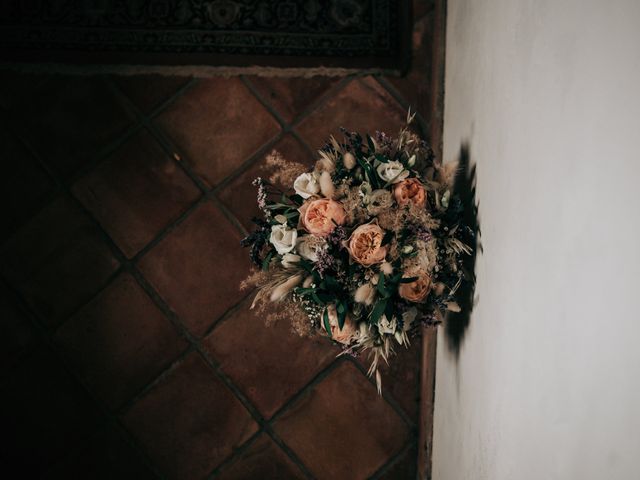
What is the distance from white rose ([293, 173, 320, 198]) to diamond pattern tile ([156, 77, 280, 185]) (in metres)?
0.85

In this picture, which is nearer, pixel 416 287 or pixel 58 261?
pixel 416 287

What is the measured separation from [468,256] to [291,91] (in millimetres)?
1126

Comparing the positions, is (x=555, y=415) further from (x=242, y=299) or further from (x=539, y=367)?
(x=242, y=299)

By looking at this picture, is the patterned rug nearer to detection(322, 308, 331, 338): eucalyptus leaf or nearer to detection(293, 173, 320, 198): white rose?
detection(293, 173, 320, 198): white rose

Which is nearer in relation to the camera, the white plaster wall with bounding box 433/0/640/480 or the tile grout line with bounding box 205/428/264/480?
the white plaster wall with bounding box 433/0/640/480

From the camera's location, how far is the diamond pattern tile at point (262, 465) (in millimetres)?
2074

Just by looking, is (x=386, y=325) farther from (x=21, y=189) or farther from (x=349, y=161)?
(x=21, y=189)

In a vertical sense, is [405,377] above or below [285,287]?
below

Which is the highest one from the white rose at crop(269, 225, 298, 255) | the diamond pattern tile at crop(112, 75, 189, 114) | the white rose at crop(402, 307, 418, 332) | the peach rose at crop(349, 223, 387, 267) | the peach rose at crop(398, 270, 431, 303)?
the diamond pattern tile at crop(112, 75, 189, 114)

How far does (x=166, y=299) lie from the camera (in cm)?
210

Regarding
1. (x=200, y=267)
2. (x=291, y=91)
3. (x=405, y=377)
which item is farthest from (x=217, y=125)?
(x=405, y=377)

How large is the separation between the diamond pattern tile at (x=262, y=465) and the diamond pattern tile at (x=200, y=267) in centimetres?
55

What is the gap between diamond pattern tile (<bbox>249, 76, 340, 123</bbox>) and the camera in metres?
2.12

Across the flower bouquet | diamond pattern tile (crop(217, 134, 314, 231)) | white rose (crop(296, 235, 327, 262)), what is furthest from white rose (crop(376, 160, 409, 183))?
diamond pattern tile (crop(217, 134, 314, 231))
